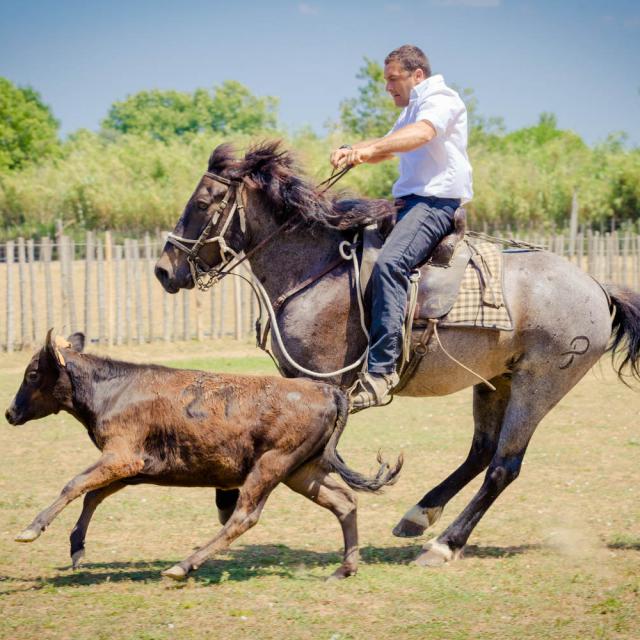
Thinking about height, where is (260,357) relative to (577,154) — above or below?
below

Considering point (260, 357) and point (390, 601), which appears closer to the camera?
point (390, 601)

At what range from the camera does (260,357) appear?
706 inches

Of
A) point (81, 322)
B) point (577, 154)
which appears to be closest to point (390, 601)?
point (81, 322)

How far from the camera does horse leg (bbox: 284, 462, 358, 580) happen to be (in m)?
6.04

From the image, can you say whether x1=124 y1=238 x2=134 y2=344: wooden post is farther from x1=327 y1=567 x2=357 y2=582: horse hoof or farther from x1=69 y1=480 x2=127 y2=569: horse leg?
x1=327 y1=567 x2=357 y2=582: horse hoof

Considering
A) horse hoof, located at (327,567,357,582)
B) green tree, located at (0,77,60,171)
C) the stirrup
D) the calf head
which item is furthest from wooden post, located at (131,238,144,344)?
green tree, located at (0,77,60,171)

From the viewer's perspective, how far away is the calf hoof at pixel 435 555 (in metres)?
6.38

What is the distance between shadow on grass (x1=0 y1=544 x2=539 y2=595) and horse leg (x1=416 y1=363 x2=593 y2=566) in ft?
1.21

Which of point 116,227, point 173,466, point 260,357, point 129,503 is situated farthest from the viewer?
point 116,227

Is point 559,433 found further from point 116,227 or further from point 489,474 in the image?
point 116,227

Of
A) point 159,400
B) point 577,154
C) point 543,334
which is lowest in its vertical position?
point 159,400

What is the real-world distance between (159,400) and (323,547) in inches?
68.6

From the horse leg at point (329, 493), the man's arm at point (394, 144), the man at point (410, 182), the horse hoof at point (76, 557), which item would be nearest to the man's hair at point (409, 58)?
the man at point (410, 182)

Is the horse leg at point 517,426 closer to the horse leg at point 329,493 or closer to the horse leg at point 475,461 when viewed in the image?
the horse leg at point 475,461
